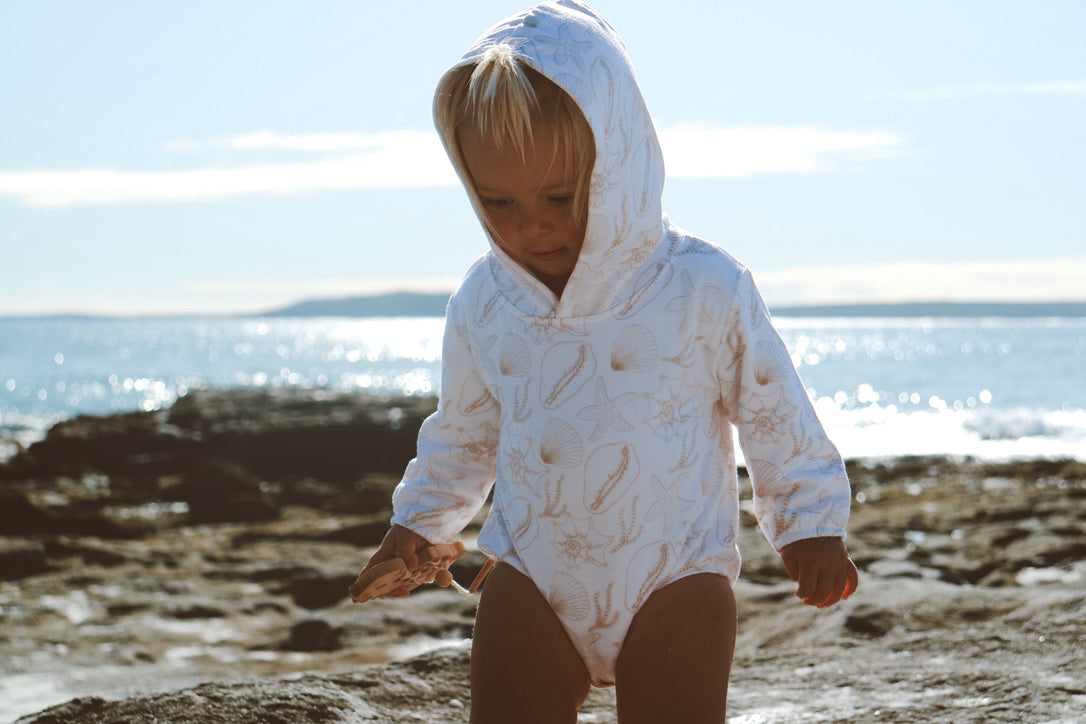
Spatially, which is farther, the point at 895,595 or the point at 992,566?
the point at 992,566

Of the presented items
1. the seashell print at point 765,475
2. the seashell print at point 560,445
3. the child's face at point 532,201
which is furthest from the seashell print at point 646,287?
the seashell print at point 765,475

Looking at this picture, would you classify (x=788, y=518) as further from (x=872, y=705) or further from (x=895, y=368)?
(x=895, y=368)

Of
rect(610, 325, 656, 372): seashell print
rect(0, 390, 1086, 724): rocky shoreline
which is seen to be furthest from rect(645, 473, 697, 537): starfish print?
rect(0, 390, 1086, 724): rocky shoreline

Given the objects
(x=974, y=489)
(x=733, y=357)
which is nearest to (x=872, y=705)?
(x=733, y=357)

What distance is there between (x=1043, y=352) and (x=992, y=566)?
59.4 metres

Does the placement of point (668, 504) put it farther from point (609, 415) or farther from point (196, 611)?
point (196, 611)

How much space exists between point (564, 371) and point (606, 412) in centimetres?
12

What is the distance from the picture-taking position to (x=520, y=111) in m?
2.06

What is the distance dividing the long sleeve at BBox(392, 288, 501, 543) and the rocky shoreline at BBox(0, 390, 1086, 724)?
568mm

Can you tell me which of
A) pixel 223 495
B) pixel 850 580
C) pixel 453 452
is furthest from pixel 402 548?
pixel 223 495

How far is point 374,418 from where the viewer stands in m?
13.4

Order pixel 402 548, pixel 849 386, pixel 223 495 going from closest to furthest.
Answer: pixel 402 548, pixel 223 495, pixel 849 386

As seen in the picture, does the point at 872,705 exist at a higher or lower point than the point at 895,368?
higher

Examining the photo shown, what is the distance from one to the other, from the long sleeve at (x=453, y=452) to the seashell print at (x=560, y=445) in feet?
0.90
